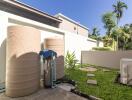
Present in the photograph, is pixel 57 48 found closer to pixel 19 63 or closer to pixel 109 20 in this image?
pixel 19 63

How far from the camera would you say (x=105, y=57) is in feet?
33.0

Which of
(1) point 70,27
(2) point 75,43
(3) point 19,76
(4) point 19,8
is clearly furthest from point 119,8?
(3) point 19,76

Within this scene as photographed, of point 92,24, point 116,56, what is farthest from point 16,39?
point 92,24

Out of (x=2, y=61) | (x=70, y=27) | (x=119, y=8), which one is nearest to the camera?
(x=2, y=61)

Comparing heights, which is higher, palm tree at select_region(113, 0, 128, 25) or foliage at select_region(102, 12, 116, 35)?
palm tree at select_region(113, 0, 128, 25)

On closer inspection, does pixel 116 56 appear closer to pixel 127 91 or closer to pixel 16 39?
pixel 127 91

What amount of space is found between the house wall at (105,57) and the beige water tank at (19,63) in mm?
7257

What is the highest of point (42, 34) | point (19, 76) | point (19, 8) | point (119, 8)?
point (119, 8)

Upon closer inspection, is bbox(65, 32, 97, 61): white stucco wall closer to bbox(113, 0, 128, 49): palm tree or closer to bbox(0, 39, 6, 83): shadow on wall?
bbox(0, 39, 6, 83): shadow on wall

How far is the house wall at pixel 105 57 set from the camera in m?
9.08

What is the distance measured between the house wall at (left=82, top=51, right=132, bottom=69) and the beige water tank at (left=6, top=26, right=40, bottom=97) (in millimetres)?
7257

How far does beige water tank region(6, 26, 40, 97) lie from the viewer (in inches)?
145

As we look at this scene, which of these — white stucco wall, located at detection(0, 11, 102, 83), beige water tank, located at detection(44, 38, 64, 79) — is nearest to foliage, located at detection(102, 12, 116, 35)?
white stucco wall, located at detection(0, 11, 102, 83)

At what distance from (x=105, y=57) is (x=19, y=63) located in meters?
7.92
